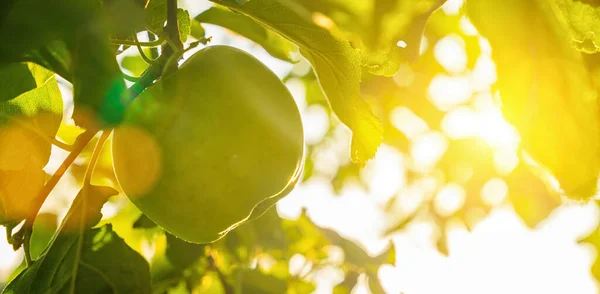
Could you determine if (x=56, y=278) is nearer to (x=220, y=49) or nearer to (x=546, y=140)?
(x=220, y=49)

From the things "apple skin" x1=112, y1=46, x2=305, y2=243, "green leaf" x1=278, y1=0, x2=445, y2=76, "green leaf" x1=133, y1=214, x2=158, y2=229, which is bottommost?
"green leaf" x1=133, y1=214, x2=158, y2=229

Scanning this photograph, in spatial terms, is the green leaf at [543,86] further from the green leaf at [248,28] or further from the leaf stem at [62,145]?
the green leaf at [248,28]

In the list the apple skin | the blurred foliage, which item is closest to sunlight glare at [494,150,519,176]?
the blurred foliage

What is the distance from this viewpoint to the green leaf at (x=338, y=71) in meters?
0.93

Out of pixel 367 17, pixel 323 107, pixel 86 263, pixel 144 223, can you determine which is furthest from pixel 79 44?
pixel 323 107

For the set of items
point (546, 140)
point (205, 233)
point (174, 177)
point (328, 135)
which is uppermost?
point (546, 140)

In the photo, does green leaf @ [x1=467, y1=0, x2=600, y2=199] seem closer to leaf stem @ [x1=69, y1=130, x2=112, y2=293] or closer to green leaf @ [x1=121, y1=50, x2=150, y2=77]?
leaf stem @ [x1=69, y1=130, x2=112, y2=293]

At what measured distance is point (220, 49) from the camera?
1.00 m

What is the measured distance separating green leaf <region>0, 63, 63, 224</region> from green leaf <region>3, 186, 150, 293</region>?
0.11m

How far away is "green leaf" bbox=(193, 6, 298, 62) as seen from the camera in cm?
140

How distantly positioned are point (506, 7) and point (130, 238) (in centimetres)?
154

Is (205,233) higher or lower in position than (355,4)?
lower

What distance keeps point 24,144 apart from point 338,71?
1.94 ft

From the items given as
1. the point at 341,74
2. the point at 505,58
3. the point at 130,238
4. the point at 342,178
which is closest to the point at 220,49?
the point at 341,74
